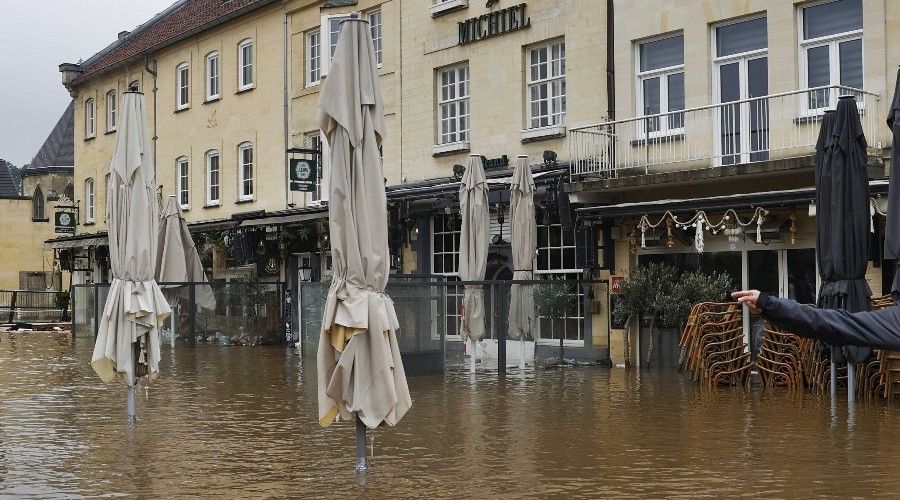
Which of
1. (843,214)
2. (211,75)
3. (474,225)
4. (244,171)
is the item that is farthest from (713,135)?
(211,75)

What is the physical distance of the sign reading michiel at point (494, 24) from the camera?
2334cm

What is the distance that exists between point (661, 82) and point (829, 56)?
3503 mm

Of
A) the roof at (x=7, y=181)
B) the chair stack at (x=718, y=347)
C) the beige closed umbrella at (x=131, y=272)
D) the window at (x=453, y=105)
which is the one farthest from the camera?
the roof at (x=7, y=181)

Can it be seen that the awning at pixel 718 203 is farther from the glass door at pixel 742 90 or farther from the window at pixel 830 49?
the window at pixel 830 49

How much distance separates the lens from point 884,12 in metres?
17.1

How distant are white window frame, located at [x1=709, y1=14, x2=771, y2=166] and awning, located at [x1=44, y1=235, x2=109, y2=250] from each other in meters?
22.8

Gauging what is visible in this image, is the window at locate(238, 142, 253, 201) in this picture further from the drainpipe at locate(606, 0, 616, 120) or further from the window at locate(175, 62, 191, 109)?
the drainpipe at locate(606, 0, 616, 120)

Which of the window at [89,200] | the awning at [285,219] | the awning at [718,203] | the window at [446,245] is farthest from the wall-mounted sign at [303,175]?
the window at [89,200]

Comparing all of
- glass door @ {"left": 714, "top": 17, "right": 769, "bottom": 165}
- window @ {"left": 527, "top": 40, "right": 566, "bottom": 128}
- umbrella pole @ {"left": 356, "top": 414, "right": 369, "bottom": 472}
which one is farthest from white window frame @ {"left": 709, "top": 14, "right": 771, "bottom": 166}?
umbrella pole @ {"left": 356, "top": 414, "right": 369, "bottom": 472}

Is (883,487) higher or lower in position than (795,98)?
lower

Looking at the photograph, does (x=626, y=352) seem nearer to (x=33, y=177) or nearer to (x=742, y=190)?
(x=742, y=190)

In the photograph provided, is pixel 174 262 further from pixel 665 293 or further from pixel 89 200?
pixel 89 200

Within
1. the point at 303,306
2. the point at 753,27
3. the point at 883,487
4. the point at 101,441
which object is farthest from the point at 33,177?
the point at 883,487

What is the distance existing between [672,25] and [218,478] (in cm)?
1416
